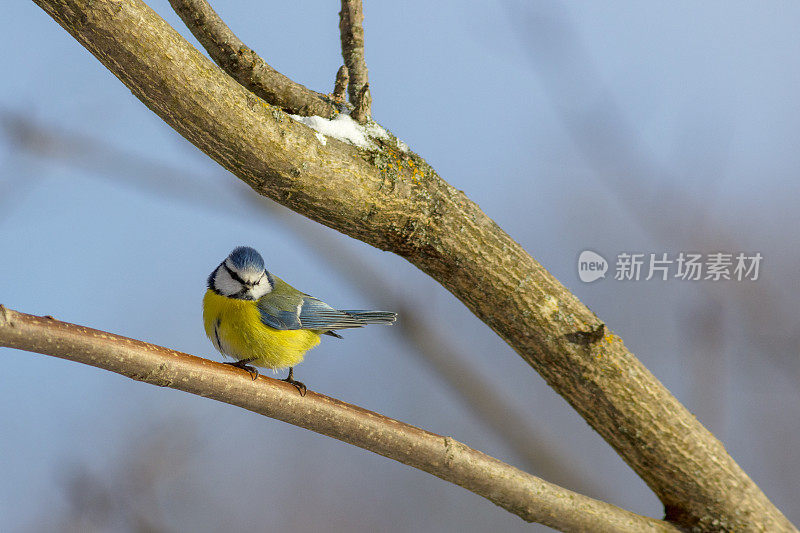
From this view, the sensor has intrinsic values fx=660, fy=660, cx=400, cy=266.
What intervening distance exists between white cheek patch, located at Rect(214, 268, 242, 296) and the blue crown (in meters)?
0.03

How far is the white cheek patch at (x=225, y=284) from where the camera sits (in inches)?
44.1

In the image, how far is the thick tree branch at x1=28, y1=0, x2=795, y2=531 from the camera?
977 millimetres

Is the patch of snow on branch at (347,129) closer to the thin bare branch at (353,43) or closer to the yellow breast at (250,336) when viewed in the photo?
the thin bare branch at (353,43)

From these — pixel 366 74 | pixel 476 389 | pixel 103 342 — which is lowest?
pixel 103 342

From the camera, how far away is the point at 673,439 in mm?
1346

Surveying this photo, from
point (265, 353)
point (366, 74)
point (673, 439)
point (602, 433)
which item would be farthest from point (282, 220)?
point (673, 439)

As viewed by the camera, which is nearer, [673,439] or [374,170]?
[374,170]

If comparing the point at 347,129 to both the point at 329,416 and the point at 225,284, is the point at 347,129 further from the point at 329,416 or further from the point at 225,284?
the point at 329,416

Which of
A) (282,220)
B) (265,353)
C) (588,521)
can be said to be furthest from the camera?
(282,220)

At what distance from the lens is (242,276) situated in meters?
1.10

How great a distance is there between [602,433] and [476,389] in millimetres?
465

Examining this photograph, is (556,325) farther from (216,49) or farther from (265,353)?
(216,49)

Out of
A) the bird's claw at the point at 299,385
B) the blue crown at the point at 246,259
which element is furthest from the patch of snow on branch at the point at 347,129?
the bird's claw at the point at 299,385

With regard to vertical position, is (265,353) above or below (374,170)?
below
